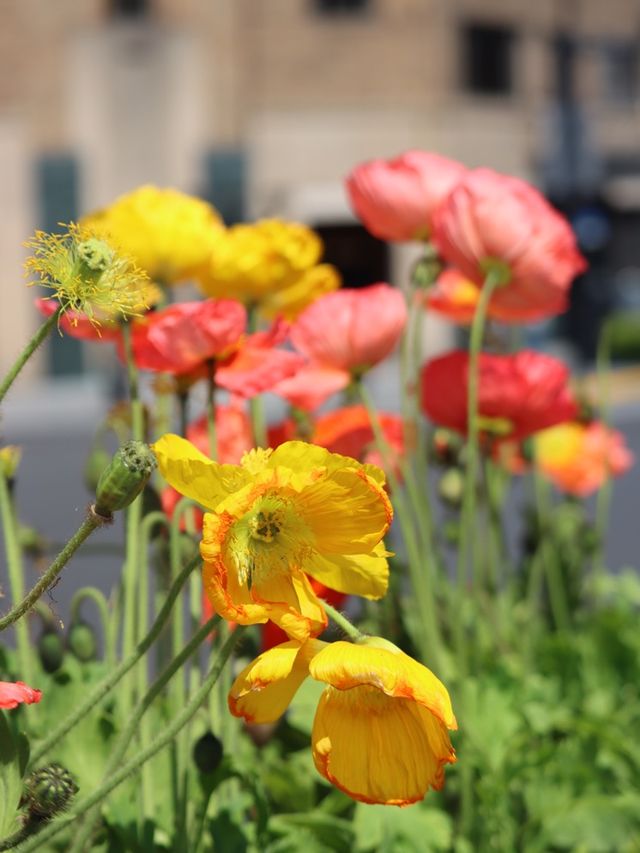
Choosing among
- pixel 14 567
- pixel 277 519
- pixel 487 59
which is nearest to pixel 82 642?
pixel 14 567

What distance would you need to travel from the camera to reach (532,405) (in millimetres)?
1183

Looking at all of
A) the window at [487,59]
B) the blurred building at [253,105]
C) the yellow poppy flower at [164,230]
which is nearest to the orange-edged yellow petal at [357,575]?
the yellow poppy flower at [164,230]

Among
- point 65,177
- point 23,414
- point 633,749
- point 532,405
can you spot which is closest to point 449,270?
point 532,405

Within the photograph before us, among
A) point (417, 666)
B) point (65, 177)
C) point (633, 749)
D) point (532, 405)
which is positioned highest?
point (417, 666)

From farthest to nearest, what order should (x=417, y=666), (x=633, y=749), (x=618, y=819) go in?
(x=633, y=749), (x=618, y=819), (x=417, y=666)

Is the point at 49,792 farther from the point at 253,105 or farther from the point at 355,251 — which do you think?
the point at 355,251

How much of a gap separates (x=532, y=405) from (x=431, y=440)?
0.28 m

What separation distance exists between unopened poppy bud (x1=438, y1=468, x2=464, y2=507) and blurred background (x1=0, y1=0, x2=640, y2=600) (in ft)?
35.9

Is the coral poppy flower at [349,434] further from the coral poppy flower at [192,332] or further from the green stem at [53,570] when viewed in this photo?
the green stem at [53,570]

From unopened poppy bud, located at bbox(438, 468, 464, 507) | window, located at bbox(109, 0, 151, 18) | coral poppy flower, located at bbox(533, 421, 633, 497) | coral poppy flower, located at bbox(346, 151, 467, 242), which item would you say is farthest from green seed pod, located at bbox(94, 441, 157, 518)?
window, located at bbox(109, 0, 151, 18)

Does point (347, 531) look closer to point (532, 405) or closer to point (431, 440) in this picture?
point (532, 405)

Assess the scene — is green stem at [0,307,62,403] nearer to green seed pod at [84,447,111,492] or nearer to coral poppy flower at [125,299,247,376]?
coral poppy flower at [125,299,247,376]

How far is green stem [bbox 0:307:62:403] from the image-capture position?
605 millimetres

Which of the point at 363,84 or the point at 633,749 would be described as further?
the point at 363,84
